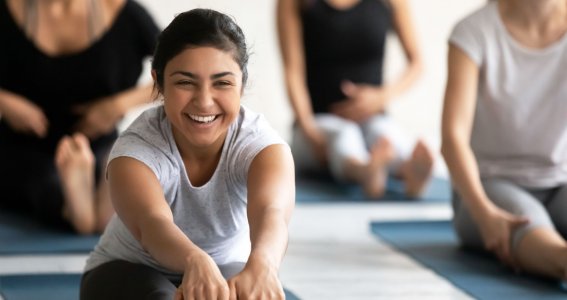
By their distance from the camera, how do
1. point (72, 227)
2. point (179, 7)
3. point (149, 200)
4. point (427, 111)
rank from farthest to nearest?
point (427, 111), point (179, 7), point (72, 227), point (149, 200)

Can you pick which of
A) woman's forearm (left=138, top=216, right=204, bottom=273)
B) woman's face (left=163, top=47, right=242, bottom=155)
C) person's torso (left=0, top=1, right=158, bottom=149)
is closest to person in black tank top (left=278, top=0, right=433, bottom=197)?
person's torso (left=0, top=1, right=158, bottom=149)

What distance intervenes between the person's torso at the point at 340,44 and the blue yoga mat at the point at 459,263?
101 centimetres

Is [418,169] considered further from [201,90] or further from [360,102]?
[201,90]

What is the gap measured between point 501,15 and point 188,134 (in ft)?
4.20

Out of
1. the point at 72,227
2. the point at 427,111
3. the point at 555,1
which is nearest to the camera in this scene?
the point at 555,1

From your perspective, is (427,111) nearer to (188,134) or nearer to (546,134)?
(546,134)

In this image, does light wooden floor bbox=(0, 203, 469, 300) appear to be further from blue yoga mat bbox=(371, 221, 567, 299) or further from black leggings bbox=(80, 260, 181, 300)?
black leggings bbox=(80, 260, 181, 300)

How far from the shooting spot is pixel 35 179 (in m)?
3.36

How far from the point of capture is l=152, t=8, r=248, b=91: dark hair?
1980mm

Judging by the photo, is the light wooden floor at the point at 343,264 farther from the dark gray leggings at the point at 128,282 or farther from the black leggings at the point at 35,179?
the dark gray leggings at the point at 128,282

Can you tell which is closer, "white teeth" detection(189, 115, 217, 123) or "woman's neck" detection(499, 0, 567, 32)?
"white teeth" detection(189, 115, 217, 123)

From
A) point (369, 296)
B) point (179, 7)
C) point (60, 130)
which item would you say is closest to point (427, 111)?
point (179, 7)

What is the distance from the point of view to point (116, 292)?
202 centimetres

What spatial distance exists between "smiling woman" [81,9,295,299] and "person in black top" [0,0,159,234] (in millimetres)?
1206
